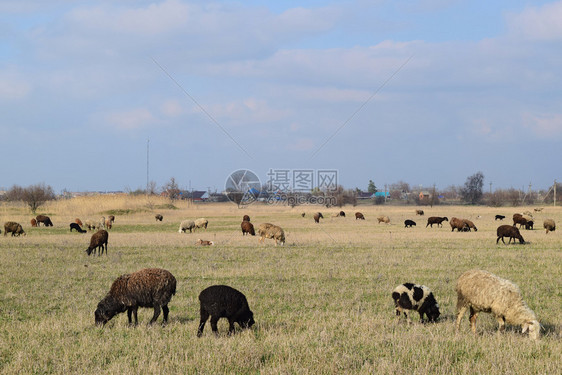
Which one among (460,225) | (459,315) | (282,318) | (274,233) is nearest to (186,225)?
(274,233)

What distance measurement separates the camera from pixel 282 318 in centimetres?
1029

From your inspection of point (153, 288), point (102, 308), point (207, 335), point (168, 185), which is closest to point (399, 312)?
point (207, 335)

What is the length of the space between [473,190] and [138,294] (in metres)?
127

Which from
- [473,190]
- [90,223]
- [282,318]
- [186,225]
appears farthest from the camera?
[473,190]

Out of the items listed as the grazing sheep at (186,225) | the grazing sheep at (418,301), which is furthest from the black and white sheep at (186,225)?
the grazing sheep at (418,301)

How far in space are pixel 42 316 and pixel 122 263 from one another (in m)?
7.94

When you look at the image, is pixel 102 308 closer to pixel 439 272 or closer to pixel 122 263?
pixel 122 263

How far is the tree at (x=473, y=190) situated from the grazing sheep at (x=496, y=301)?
121 metres

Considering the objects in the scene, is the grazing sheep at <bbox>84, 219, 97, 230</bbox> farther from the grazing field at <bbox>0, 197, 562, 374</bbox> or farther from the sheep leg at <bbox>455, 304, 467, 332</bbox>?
the sheep leg at <bbox>455, 304, 467, 332</bbox>

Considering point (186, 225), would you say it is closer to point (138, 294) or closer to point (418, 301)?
point (138, 294)

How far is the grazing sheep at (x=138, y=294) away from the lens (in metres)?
9.28

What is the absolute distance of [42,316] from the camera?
10633mm

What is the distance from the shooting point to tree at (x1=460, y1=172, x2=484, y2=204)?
123 metres

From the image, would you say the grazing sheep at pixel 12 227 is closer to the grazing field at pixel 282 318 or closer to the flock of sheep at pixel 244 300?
the grazing field at pixel 282 318
